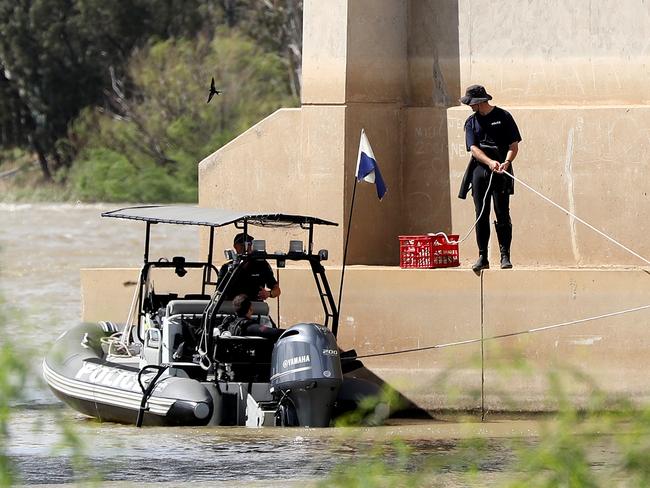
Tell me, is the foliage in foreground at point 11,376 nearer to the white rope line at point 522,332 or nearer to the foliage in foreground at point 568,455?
the foliage in foreground at point 568,455

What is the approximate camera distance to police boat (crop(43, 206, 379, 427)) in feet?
40.8

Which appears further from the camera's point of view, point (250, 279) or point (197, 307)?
point (197, 307)

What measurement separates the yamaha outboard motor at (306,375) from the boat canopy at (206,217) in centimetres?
115

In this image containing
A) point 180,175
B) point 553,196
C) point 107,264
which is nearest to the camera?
point 553,196

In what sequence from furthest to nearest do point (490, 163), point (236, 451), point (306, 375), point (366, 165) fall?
1. point (366, 165)
2. point (490, 163)
3. point (306, 375)
4. point (236, 451)

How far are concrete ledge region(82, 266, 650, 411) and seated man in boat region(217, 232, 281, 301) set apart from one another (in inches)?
48.3

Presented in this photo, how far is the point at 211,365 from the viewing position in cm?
1291

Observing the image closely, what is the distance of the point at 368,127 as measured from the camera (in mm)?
15695

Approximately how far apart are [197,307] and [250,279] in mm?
577

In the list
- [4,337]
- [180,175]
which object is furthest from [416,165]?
[180,175]

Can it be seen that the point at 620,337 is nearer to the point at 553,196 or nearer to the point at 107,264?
the point at 553,196

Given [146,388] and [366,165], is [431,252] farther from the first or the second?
[146,388]

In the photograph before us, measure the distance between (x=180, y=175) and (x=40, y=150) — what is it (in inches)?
292

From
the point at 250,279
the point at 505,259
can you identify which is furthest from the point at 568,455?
the point at 505,259
